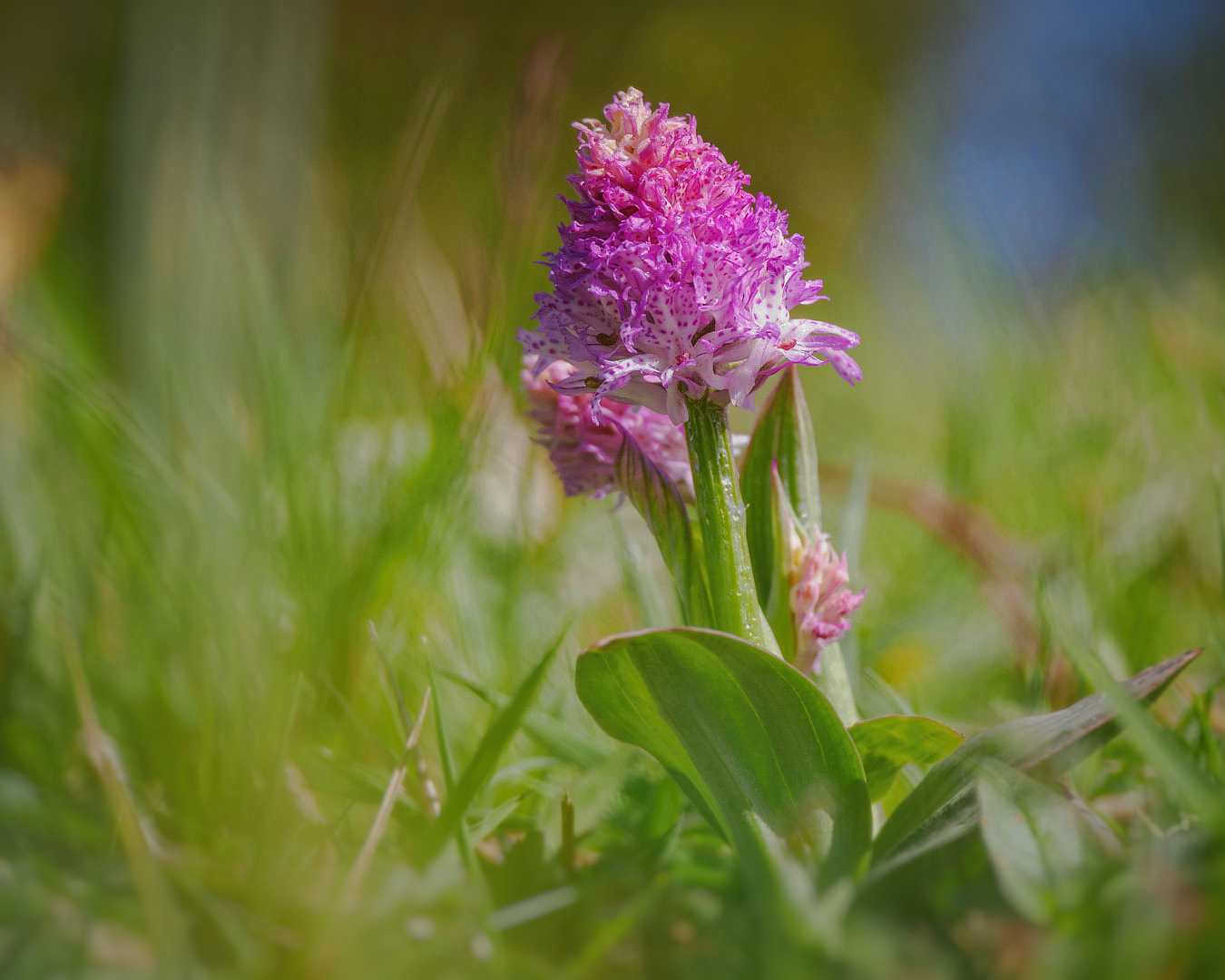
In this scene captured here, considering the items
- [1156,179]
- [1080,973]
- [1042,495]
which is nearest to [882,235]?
[1156,179]

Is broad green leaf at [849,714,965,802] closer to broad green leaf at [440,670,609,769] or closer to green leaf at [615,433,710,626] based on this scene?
green leaf at [615,433,710,626]

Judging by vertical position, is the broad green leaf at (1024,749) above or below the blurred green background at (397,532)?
below

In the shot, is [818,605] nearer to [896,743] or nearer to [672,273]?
[896,743]

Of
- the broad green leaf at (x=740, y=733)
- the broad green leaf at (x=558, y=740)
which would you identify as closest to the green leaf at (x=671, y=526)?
the broad green leaf at (x=740, y=733)

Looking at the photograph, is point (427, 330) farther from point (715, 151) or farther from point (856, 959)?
point (856, 959)

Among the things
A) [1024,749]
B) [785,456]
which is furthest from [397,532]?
[1024,749]

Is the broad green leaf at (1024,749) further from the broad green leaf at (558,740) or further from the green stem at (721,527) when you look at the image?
the broad green leaf at (558,740)
